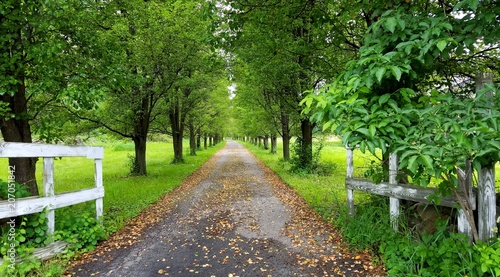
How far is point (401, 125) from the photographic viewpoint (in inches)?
110

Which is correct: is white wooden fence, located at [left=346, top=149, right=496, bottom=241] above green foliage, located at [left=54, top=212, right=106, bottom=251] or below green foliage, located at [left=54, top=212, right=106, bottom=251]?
above

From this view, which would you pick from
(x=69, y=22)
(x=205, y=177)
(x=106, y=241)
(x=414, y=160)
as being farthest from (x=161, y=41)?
(x=414, y=160)

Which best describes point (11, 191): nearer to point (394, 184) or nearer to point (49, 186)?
point (49, 186)

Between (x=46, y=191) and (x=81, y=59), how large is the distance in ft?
11.3

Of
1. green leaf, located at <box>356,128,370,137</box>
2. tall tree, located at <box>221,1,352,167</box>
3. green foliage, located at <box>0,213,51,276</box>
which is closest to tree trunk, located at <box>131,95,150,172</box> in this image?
tall tree, located at <box>221,1,352,167</box>

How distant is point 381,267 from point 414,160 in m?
2.33

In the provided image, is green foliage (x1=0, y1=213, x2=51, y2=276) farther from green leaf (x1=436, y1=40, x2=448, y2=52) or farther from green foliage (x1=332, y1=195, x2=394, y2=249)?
green leaf (x1=436, y1=40, x2=448, y2=52)

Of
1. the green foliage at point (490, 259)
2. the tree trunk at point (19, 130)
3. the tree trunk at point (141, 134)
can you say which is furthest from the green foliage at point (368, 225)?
the tree trunk at point (141, 134)

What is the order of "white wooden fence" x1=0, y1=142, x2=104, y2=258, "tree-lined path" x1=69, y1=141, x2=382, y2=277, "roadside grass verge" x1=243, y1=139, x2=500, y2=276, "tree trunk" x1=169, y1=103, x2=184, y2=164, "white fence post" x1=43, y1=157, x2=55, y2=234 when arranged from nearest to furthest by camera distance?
"roadside grass verge" x1=243, y1=139, x2=500, y2=276 < "white wooden fence" x1=0, y1=142, x2=104, y2=258 < "tree-lined path" x1=69, y1=141, x2=382, y2=277 < "white fence post" x1=43, y1=157, x2=55, y2=234 < "tree trunk" x1=169, y1=103, x2=184, y2=164

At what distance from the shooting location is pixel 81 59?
21.7 ft

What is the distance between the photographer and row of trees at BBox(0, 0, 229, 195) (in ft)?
18.2

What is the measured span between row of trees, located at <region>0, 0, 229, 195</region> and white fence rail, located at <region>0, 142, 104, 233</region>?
127cm

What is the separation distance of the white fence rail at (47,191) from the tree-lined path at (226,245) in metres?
0.94

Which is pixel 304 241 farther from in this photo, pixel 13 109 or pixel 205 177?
pixel 205 177
